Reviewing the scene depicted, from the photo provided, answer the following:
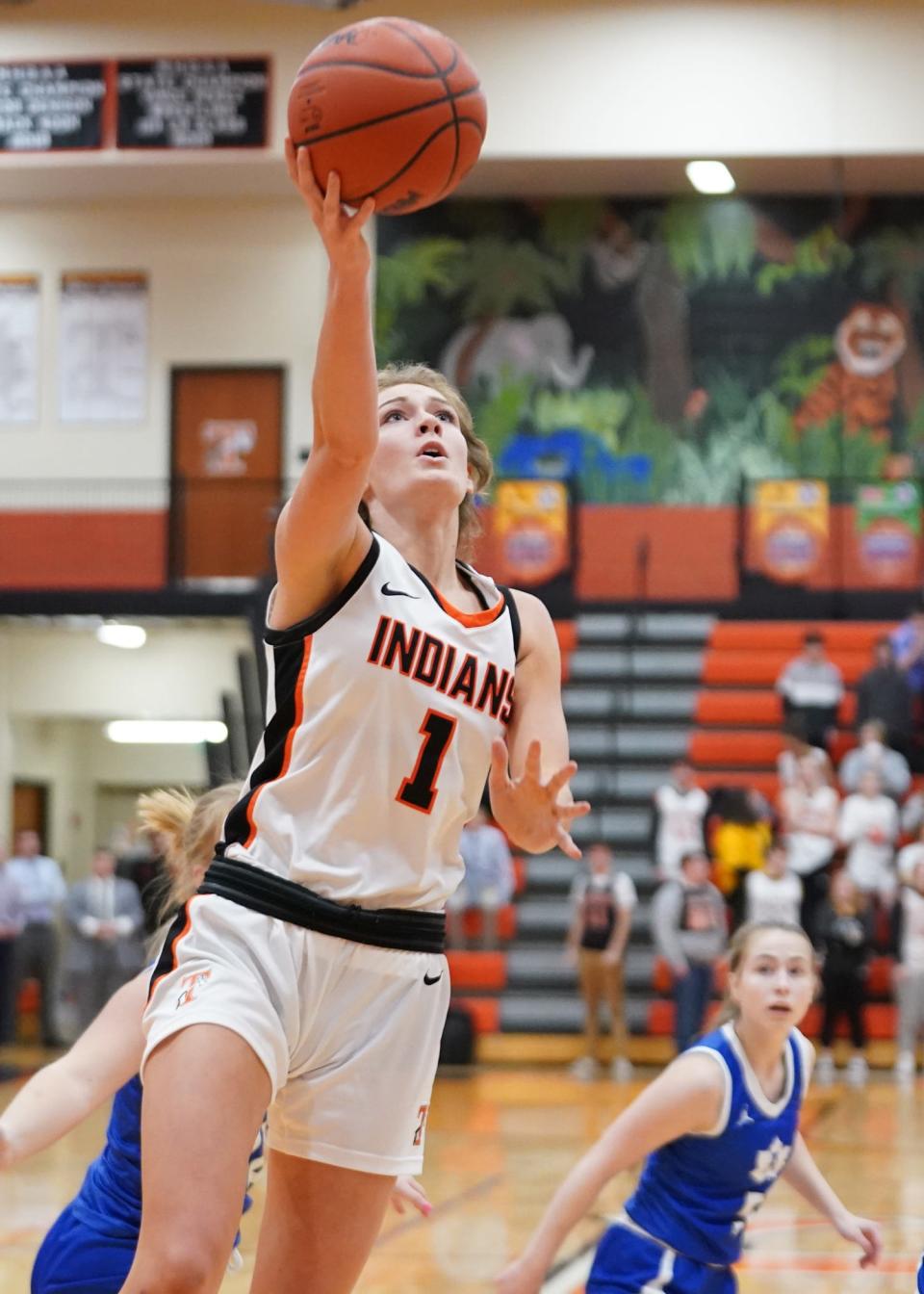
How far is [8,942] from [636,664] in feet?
21.0

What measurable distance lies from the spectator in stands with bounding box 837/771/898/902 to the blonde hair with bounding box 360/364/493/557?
402 inches

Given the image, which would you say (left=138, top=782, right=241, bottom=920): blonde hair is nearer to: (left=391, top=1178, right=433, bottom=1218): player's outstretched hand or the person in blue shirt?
the person in blue shirt

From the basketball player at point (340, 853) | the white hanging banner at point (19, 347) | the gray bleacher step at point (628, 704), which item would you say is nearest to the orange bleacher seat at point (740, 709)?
the gray bleacher step at point (628, 704)

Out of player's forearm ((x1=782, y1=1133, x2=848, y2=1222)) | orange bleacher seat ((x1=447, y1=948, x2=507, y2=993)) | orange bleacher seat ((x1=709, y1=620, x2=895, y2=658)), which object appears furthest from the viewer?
orange bleacher seat ((x1=709, y1=620, x2=895, y2=658))

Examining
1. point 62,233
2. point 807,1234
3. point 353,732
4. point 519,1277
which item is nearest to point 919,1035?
point 807,1234

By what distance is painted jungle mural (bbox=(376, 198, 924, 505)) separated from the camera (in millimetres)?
19688

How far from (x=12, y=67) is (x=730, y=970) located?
646 inches

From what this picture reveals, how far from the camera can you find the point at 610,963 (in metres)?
13.2

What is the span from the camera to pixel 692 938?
41.3 ft

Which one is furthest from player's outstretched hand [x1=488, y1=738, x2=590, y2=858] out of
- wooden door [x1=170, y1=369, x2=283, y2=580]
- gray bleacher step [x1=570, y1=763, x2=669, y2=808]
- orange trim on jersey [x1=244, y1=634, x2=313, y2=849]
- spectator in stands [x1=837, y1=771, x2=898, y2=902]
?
wooden door [x1=170, y1=369, x2=283, y2=580]

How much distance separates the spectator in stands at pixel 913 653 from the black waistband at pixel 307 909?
12.6 m

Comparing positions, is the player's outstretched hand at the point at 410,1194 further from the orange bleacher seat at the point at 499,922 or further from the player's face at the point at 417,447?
the orange bleacher seat at the point at 499,922

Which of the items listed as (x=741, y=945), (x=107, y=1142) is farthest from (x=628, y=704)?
(x=107, y=1142)

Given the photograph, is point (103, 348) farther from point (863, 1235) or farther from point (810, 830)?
point (863, 1235)
